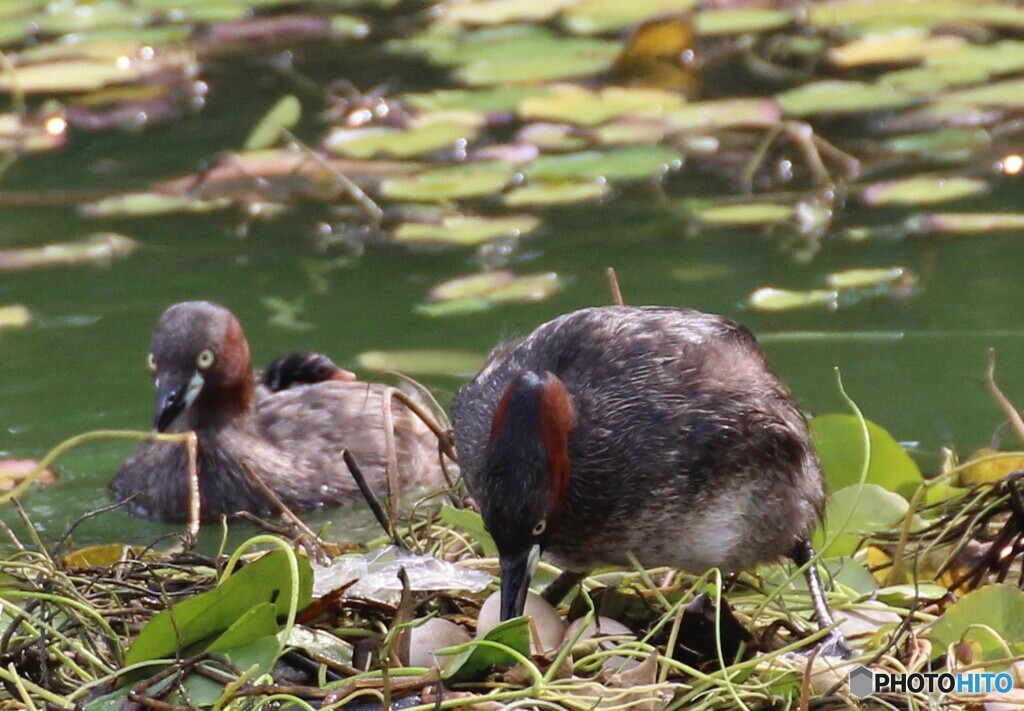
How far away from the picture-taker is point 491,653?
4.31 meters

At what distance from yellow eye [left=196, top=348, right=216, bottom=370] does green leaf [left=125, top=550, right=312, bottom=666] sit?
2798mm

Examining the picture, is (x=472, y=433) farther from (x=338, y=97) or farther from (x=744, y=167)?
(x=338, y=97)

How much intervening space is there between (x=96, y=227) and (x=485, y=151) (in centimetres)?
209

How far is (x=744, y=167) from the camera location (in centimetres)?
971

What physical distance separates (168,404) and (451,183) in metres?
2.80

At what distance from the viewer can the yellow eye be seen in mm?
7117

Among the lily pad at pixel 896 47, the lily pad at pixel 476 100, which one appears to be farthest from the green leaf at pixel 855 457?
the lily pad at pixel 896 47

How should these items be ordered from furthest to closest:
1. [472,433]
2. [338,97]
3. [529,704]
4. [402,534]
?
[338,97]
[402,534]
[472,433]
[529,704]

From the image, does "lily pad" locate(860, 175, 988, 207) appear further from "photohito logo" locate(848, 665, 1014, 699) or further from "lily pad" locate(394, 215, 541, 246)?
"photohito logo" locate(848, 665, 1014, 699)

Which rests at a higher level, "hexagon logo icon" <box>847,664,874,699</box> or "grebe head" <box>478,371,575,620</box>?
"grebe head" <box>478,371,575,620</box>

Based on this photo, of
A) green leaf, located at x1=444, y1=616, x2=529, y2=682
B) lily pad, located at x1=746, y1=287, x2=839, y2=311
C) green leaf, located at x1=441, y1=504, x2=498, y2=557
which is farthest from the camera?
lily pad, located at x1=746, y1=287, x2=839, y2=311

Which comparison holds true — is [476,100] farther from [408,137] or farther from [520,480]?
[520,480]

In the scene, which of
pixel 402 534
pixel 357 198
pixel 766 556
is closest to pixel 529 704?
pixel 766 556

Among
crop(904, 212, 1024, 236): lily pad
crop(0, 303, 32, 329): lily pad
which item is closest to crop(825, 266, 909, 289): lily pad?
crop(904, 212, 1024, 236): lily pad
